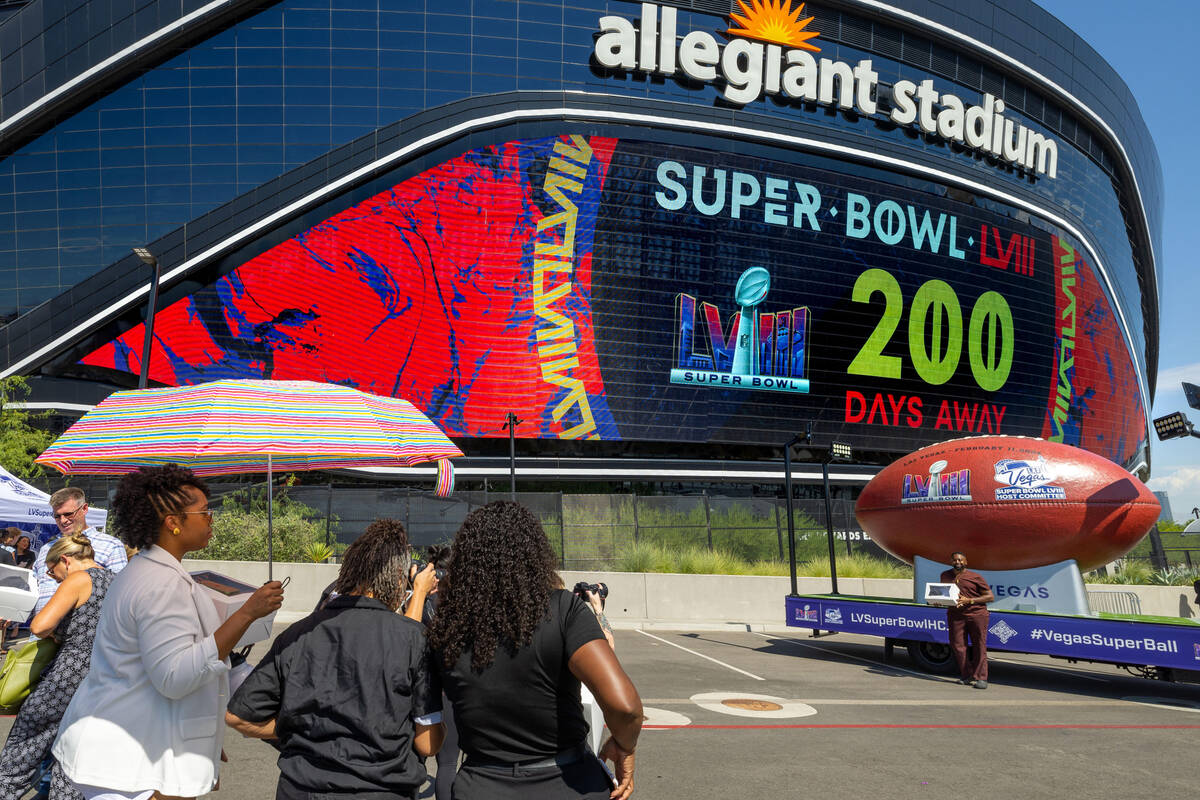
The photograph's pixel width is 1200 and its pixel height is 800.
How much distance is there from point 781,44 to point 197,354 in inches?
1109

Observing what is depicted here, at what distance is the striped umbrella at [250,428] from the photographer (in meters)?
4.88

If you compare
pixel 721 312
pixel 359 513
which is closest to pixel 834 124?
pixel 721 312

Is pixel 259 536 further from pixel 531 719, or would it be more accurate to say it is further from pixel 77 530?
pixel 531 719

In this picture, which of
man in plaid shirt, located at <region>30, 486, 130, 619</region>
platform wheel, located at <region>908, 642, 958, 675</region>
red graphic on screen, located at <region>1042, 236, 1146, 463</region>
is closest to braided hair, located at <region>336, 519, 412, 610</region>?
man in plaid shirt, located at <region>30, 486, 130, 619</region>

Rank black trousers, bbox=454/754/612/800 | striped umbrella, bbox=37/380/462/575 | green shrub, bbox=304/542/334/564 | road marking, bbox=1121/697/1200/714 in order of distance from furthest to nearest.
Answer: green shrub, bbox=304/542/334/564 → road marking, bbox=1121/697/1200/714 → striped umbrella, bbox=37/380/462/575 → black trousers, bbox=454/754/612/800

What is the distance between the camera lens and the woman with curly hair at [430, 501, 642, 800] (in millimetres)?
3055

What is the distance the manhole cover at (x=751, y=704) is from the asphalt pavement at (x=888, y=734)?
0.03m

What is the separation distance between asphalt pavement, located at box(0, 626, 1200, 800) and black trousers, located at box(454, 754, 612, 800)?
3.67 m

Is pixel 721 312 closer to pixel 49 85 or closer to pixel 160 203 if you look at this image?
pixel 160 203

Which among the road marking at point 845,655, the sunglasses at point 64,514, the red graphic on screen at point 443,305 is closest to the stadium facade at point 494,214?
the red graphic on screen at point 443,305

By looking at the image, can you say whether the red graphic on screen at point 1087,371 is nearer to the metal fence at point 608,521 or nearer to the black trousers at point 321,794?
the metal fence at point 608,521

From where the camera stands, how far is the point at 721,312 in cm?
3875

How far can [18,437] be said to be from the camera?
28938 mm

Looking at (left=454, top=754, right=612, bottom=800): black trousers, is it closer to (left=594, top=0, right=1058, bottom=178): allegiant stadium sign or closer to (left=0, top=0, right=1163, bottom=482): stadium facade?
(left=0, top=0, right=1163, bottom=482): stadium facade
